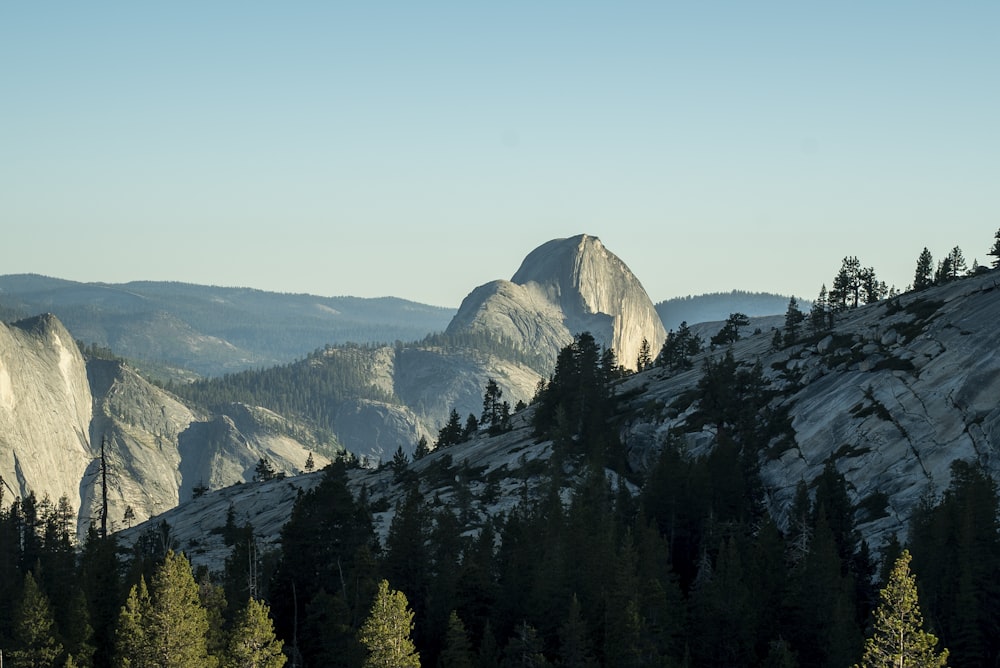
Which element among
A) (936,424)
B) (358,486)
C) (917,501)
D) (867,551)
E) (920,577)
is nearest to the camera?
(920,577)

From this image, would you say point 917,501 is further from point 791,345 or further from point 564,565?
point 791,345

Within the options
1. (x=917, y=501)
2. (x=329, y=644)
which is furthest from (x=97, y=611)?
(x=917, y=501)

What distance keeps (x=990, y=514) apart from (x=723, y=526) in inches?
806

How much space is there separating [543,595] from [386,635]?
13321 mm

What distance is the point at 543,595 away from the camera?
243 feet

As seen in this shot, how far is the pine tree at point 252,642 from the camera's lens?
63.9 metres

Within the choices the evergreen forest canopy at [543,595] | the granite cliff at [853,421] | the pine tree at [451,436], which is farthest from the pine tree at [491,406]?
the evergreen forest canopy at [543,595]

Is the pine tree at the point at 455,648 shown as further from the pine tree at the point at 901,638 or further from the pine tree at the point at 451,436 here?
the pine tree at the point at 451,436

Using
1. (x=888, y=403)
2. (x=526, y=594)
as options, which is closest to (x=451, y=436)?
(x=888, y=403)

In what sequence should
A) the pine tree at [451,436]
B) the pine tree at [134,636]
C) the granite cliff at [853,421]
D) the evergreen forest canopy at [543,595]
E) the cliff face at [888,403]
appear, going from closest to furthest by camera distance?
the pine tree at [134,636]
the evergreen forest canopy at [543,595]
the cliff face at [888,403]
the granite cliff at [853,421]
the pine tree at [451,436]

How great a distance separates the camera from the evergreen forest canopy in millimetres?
64750

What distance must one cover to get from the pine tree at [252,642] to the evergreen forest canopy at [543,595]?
84 mm

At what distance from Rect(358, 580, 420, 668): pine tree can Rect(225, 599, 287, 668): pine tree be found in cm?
507

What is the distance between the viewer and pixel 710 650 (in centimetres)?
7425
